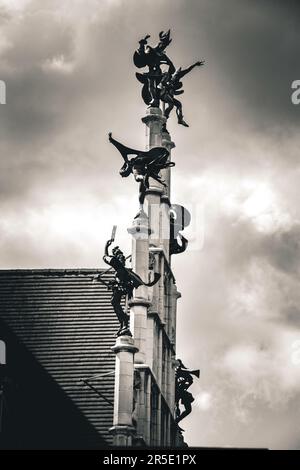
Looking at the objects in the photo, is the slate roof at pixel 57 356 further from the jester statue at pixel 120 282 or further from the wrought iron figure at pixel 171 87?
the wrought iron figure at pixel 171 87

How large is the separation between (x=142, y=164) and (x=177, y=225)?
12.9 feet

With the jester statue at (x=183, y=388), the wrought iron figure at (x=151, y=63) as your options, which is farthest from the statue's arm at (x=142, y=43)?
the jester statue at (x=183, y=388)

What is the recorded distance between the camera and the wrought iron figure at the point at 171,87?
6700cm

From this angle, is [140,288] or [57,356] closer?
[140,288]

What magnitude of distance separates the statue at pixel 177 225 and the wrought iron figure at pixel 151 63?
3.65m

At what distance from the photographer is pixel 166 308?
212 ft

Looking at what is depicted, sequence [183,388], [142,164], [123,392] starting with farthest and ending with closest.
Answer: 1. [183,388]
2. [142,164]
3. [123,392]

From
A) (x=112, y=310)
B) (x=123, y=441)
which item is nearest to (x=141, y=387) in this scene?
(x=123, y=441)

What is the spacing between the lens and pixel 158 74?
6638cm

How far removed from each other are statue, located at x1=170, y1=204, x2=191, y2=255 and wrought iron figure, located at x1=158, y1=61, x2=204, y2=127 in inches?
134

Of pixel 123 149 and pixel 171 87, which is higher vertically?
pixel 171 87

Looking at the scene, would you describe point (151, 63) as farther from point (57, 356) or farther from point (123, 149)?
point (57, 356)

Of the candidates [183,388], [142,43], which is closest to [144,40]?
[142,43]
